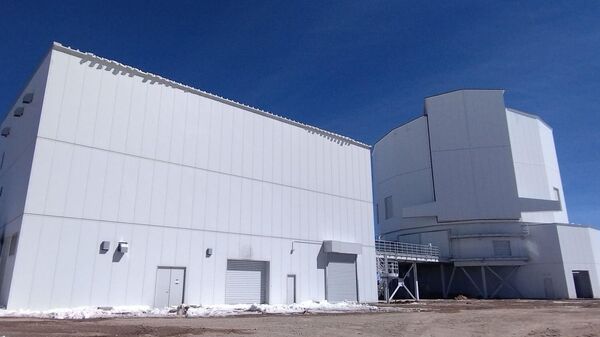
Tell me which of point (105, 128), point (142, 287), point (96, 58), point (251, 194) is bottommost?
point (142, 287)

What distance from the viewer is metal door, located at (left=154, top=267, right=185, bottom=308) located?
819 inches

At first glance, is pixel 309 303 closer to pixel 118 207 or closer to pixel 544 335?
pixel 118 207

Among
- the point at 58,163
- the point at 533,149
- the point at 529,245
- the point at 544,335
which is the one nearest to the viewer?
the point at 544,335

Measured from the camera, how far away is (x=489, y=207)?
44.9 m

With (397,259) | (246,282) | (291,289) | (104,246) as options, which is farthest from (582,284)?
(104,246)

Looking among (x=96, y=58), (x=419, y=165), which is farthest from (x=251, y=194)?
(x=419, y=165)

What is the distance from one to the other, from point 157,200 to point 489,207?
35135mm

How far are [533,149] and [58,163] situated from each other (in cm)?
4580

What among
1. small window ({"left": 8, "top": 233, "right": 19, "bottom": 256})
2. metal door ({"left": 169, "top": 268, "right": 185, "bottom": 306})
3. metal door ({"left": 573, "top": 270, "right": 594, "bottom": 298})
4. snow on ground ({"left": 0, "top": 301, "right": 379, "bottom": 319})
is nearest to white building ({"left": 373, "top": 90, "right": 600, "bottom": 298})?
metal door ({"left": 573, "top": 270, "right": 594, "bottom": 298})

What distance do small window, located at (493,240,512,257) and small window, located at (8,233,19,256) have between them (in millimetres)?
40786

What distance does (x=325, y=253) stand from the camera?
92.9ft

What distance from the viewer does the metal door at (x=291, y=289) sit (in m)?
25.7

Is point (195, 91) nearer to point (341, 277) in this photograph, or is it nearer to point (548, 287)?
point (341, 277)

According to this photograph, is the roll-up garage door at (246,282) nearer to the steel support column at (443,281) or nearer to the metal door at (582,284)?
the steel support column at (443,281)
